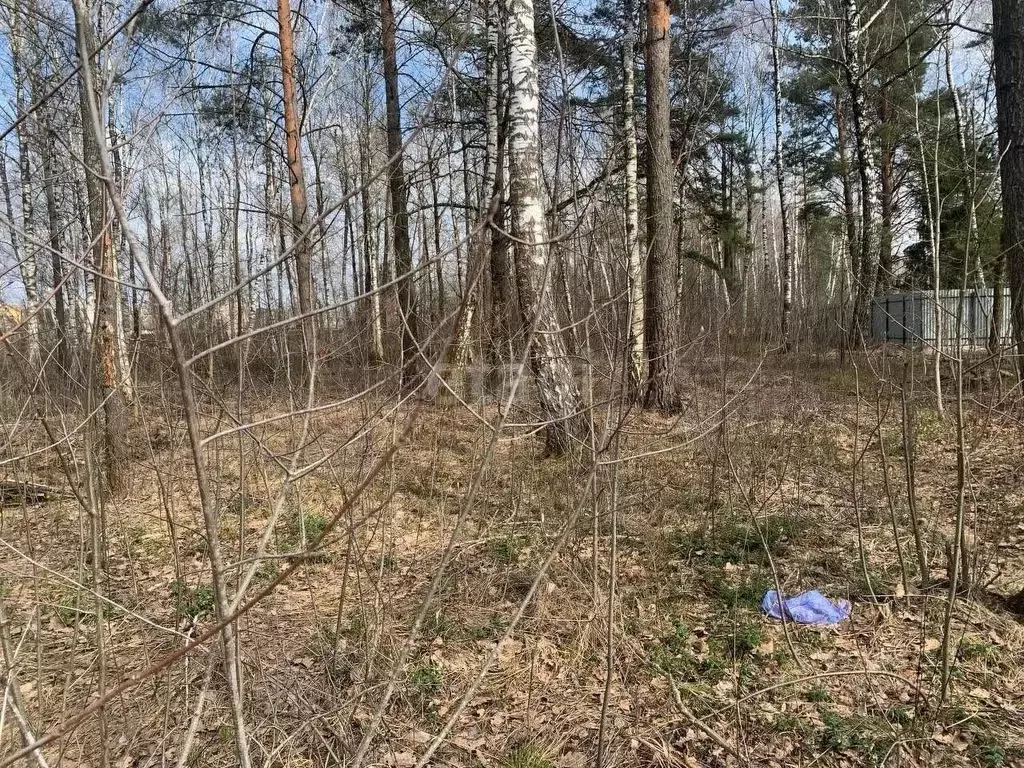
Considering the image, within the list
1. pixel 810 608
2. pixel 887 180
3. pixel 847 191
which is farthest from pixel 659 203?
pixel 887 180

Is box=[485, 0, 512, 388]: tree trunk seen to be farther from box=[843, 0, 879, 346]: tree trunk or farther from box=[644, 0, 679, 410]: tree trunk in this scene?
box=[843, 0, 879, 346]: tree trunk

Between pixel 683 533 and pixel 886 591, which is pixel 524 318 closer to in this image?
pixel 683 533

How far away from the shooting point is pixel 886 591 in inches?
110

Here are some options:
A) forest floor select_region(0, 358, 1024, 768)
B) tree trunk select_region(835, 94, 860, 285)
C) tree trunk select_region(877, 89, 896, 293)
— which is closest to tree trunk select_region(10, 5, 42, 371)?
forest floor select_region(0, 358, 1024, 768)

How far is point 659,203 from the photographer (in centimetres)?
629

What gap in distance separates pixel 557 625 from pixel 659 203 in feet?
16.0

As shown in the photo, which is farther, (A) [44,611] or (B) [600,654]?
(A) [44,611]

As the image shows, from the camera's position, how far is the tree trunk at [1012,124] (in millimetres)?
4379

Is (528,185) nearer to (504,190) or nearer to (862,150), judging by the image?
(504,190)

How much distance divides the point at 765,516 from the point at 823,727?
1641 millimetres

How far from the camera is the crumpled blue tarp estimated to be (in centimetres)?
260

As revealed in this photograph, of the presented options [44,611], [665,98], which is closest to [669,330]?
[665,98]

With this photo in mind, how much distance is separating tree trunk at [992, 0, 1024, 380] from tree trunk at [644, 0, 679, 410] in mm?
2605

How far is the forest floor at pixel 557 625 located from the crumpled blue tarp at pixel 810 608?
0.22ft
